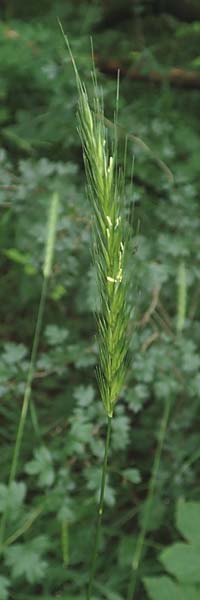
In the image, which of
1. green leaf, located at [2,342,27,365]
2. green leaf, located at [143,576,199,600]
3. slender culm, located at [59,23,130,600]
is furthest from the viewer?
green leaf, located at [2,342,27,365]

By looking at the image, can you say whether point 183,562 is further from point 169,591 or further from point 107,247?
point 107,247

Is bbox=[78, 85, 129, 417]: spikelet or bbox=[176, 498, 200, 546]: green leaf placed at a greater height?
bbox=[78, 85, 129, 417]: spikelet

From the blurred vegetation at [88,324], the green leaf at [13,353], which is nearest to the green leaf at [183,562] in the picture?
the blurred vegetation at [88,324]

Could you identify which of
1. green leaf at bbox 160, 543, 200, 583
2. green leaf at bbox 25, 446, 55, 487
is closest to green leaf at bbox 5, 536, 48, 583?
green leaf at bbox 25, 446, 55, 487

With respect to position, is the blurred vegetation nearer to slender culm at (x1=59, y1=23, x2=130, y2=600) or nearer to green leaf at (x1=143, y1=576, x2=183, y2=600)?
green leaf at (x1=143, y1=576, x2=183, y2=600)

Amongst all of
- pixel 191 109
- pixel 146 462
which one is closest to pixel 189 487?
pixel 146 462

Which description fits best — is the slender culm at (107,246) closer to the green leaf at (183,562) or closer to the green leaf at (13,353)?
the green leaf at (183,562)

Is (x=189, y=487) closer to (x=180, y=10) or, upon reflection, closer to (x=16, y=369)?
(x=16, y=369)
